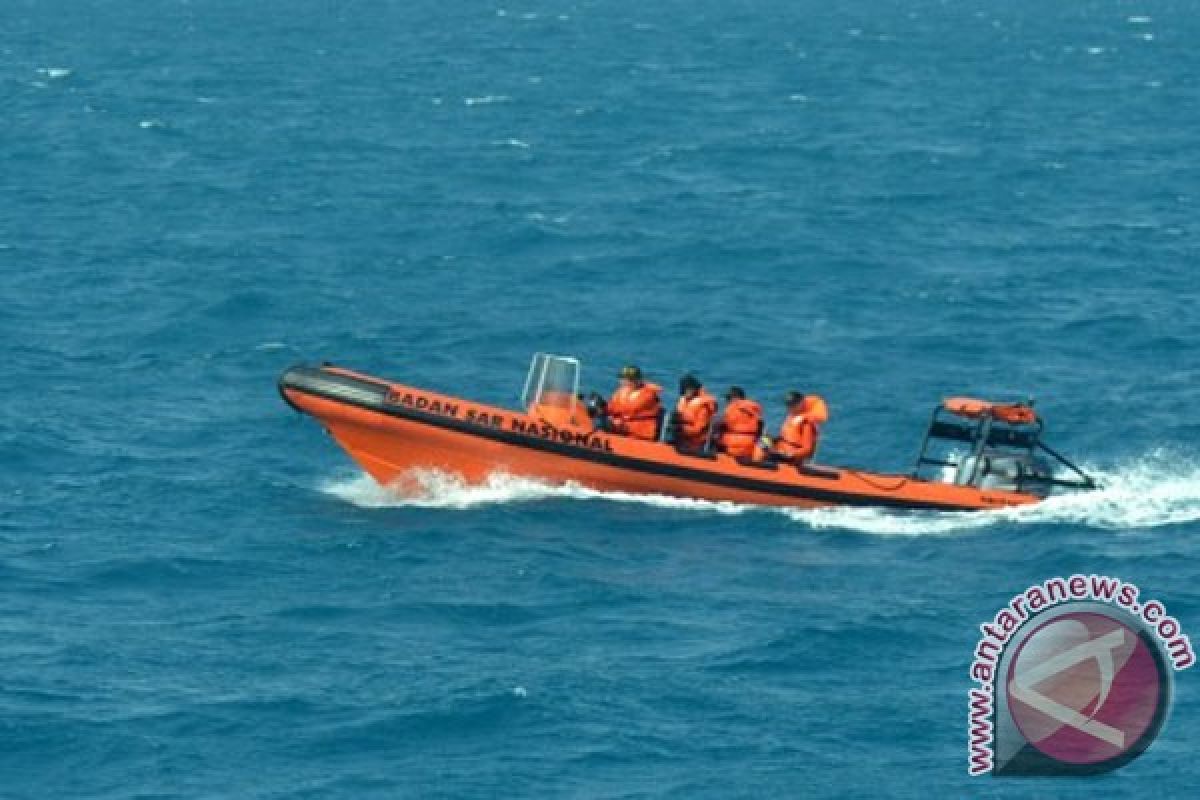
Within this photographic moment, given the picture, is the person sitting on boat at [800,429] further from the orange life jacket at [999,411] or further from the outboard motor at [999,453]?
the orange life jacket at [999,411]

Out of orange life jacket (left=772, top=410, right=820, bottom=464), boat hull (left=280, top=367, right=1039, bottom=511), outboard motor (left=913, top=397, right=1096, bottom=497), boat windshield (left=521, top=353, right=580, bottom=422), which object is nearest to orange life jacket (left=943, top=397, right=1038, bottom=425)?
outboard motor (left=913, top=397, right=1096, bottom=497)

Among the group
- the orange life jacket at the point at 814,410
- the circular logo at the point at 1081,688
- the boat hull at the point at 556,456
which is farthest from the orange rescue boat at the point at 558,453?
A: the circular logo at the point at 1081,688

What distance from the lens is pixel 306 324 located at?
1826 inches

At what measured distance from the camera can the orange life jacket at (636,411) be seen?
3522 centimetres

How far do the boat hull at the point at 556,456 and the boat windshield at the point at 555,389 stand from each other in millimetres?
353

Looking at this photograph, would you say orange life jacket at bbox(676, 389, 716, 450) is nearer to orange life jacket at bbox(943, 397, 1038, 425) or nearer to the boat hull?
the boat hull

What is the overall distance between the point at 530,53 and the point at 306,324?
56004 millimetres

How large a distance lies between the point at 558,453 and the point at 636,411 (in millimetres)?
1285

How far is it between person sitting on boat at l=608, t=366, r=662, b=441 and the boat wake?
3.07 feet

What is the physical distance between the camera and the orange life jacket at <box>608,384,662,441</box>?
35.2 metres

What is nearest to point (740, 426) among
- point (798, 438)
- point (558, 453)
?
point (798, 438)

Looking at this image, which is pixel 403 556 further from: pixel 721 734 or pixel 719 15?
pixel 719 15

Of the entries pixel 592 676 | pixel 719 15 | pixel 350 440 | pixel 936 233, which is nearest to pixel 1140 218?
pixel 936 233

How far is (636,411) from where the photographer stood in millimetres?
35281
